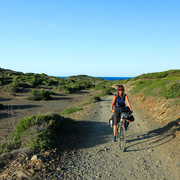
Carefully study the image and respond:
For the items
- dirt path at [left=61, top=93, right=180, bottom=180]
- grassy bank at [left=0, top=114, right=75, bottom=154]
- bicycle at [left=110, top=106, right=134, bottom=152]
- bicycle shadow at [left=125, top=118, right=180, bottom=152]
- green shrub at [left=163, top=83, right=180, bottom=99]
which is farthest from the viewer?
green shrub at [left=163, top=83, right=180, bottom=99]

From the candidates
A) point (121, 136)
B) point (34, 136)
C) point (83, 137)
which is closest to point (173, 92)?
point (83, 137)

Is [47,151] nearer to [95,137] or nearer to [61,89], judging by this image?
Answer: [95,137]

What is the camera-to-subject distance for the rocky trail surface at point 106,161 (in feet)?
13.0

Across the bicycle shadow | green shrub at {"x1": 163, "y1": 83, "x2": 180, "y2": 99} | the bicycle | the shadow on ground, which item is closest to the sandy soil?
the shadow on ground

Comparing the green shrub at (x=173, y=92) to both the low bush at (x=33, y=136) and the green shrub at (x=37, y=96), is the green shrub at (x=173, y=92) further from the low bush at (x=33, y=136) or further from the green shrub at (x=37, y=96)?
the green shrub at (x=37, y=96)

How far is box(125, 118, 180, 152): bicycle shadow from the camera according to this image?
231 inches

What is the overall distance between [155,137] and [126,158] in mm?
2436

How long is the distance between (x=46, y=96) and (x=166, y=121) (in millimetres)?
19363

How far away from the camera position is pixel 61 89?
35.6m

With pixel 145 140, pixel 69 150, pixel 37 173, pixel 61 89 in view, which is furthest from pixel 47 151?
pixel 61 89

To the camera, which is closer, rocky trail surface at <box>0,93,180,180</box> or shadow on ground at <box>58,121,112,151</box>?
rocky trail surface at <box>0,93,180,180</box>

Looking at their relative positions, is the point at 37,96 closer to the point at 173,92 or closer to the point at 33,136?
the point at 173,92

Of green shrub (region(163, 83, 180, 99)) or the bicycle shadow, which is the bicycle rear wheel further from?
green shrub (region(163, 83, 180, 99))

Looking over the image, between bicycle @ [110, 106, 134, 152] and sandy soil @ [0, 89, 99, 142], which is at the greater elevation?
bicycle @ [110, 106, 134, 152]
